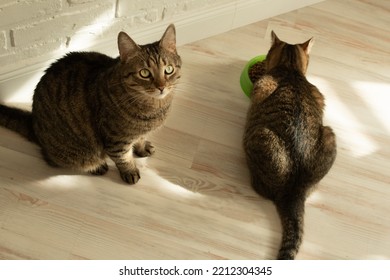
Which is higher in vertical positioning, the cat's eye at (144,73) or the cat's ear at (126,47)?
the cat's ear at (126,47)

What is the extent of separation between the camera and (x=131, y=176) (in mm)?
1689

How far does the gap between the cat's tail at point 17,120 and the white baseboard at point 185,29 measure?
13cm

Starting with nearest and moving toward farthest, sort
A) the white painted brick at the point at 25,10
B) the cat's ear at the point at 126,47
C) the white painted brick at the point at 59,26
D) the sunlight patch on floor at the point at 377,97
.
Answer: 1. the cat's ear at the point at 126,47
2. the white painted brick at the point at 25,10
3. the white painted brick at the point at 59,26
4. the sunlight patch on floor at the point at 377,97

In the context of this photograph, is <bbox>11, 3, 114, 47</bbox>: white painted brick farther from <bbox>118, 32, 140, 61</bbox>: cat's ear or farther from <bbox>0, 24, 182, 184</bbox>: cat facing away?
<bbox>118, 32, 140, 61</bbox>: cat's ear

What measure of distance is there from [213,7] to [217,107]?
0.50 metres

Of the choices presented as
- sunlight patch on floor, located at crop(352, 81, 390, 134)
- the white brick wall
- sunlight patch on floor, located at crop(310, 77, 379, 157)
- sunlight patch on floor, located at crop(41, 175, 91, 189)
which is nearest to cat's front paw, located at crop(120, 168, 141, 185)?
sunlight patch on floor, located at crop(41, 175, 91, 189)

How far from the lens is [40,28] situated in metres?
1.67

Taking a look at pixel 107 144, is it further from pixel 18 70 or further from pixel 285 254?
pixel 285 254

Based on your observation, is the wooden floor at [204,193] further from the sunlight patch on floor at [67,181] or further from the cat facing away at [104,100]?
the cat facing away at [104,100]

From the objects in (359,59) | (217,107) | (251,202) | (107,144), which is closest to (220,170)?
(251,202)

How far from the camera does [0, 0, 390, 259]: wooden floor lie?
159 centimetres

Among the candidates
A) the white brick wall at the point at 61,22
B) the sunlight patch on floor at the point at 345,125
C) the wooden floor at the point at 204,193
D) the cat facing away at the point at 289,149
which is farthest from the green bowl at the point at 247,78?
the white brick wall at the point at 61,22

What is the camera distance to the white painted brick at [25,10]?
1544mm

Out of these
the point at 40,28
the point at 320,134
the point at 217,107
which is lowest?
the point at 217,107
